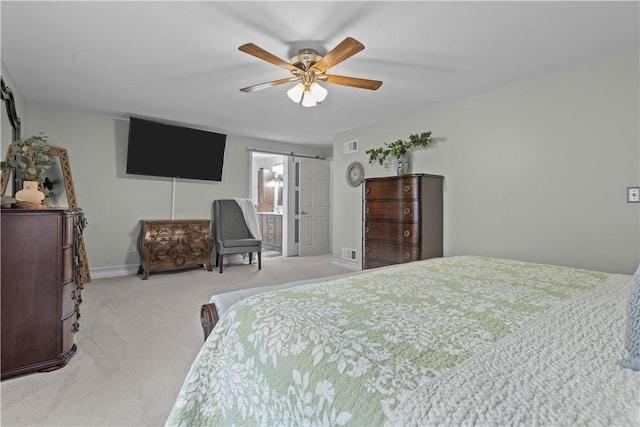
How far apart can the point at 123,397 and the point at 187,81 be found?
8.91ft

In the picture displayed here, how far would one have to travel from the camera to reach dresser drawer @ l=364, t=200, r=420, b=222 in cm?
325

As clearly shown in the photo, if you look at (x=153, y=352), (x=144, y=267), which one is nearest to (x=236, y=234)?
(x=144, y=267)

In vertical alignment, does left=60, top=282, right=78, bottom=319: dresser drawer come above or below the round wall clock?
below

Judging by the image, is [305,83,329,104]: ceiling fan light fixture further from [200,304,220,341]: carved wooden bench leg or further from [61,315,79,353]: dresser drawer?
[61,315,79,353]: dresser drawer

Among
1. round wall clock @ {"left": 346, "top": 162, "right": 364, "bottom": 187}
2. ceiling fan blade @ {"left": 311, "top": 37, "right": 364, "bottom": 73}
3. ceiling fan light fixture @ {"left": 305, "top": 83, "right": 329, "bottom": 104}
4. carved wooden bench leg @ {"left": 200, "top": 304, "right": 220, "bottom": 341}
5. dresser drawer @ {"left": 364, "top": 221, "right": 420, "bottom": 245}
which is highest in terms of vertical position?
ceiling fan blade @ {"left": 311, "top": 37, "right": 364, "bottom": 73}

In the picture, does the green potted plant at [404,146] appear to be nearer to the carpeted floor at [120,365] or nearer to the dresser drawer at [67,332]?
the carpeted floor at [120,365]

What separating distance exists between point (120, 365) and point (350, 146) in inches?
158

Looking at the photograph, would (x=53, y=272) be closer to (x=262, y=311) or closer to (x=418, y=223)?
(x=262, y=311)

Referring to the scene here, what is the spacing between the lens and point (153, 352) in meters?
2.06

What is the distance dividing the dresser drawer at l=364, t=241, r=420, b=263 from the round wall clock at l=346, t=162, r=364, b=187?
1.34 m

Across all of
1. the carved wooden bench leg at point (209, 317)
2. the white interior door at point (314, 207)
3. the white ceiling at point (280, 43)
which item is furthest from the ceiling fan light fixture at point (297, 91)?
the white interior door at point (314, 207)

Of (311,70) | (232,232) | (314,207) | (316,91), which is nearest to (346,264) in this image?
(314,207)

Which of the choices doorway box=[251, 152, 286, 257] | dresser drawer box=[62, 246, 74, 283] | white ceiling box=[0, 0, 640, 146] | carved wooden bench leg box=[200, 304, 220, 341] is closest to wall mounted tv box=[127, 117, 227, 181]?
white ceiling box=[0, 0, 640, 146]

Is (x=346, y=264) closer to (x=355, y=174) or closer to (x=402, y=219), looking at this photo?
(x=355, y=174)
